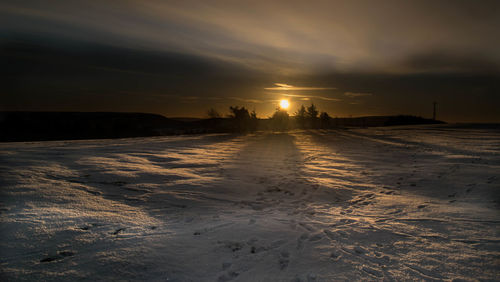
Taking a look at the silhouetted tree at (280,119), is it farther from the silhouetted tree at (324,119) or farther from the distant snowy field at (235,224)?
the distant snowy field at (235,224)

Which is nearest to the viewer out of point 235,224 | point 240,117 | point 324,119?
point 235,224

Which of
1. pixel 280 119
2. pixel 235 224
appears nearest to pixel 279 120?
pixel 280 119

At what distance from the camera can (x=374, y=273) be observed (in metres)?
3.18

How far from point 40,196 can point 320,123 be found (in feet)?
240

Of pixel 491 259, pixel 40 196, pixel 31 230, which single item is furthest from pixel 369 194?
pixel 40 196

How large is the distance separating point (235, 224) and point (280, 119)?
212 feet

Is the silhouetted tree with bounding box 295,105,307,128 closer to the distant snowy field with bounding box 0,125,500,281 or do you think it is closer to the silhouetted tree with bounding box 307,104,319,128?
the silhouetted tree with bounding box 307,104,319,128

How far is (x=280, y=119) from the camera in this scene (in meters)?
68.2

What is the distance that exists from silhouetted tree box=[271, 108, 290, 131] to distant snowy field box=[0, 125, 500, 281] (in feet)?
193

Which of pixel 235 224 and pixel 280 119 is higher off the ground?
pixel 280 119

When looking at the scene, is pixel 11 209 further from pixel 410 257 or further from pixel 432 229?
pixel 432 229

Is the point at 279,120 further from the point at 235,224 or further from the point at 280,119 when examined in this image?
the point at 235,224

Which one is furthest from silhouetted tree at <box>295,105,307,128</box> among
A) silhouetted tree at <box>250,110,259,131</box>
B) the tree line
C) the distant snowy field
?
the distant snowy field

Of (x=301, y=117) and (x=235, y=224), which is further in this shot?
(x=301, y=117)
